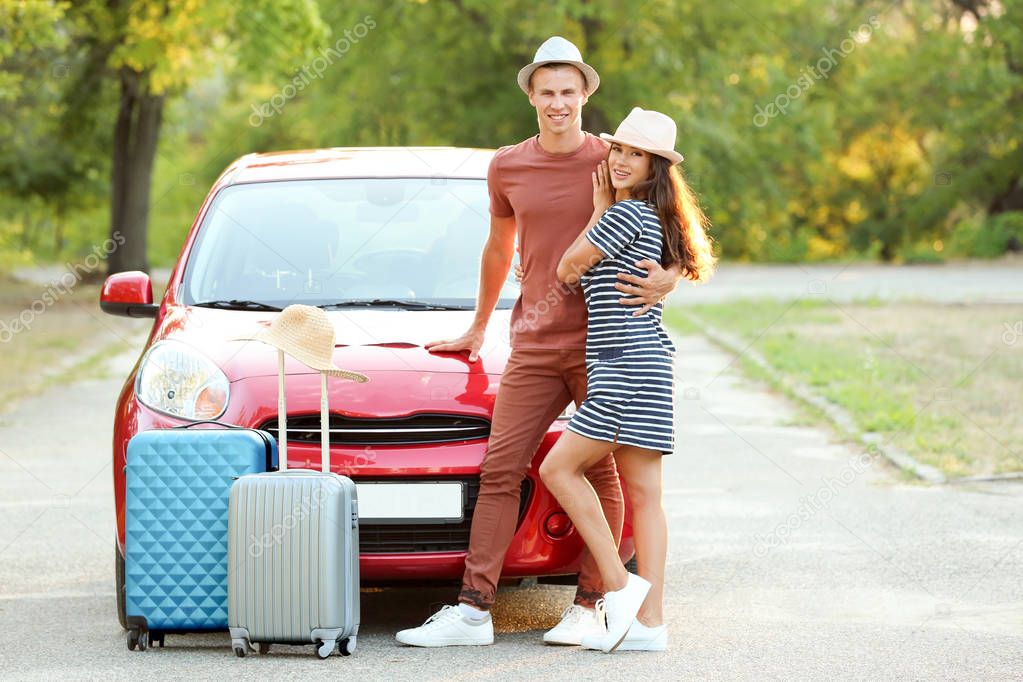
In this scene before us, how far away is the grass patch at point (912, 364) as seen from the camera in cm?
1005

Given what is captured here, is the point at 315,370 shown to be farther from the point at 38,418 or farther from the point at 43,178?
the point at 43,178

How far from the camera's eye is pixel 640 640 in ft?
17.1

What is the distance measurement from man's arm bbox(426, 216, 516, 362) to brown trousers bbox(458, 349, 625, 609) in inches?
10.9

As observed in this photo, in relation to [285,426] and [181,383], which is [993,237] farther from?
[285,426]

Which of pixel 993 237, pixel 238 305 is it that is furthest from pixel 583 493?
pixel 993 237

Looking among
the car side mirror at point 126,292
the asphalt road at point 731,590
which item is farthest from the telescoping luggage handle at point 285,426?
the car side mirror at point 126,292

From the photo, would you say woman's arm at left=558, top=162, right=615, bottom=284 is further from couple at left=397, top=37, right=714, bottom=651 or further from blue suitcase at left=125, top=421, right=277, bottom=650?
blue suitcase at left=125, top=421, right=277, bottom=650

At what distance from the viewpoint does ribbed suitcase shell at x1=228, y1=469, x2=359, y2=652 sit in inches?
191

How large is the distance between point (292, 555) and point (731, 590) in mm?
2131

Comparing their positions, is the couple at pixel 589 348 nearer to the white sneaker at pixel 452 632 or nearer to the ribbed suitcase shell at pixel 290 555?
the white sneaker at pixel 452 632

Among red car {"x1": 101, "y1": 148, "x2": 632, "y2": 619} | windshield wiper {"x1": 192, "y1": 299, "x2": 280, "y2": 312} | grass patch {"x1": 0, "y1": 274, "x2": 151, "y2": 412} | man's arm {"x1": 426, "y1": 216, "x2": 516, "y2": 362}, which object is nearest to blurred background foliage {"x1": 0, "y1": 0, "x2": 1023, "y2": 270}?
grass patch {"x1": 0, "y1": 274, "x2": 151, "y2": 412}

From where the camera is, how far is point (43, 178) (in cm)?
3328

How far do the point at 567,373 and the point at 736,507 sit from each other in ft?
10.3

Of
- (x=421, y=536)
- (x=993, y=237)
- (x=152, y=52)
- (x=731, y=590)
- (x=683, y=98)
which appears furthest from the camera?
(x=683, y=98)
